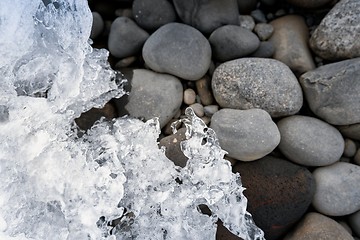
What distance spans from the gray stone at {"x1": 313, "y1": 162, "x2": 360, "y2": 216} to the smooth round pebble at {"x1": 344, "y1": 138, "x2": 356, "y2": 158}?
0.24ft

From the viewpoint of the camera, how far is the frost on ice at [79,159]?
180 centimetres

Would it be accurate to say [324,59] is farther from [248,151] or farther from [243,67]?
[248,151]

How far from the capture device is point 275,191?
1896 mm

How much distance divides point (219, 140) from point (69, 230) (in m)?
0.69

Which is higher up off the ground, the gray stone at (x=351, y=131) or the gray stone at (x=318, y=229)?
the gray stone at (x=351, y=131)

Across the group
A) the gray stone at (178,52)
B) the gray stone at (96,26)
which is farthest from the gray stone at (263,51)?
the gray stone at (96,26)

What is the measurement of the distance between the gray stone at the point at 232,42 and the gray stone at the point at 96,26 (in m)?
0.51

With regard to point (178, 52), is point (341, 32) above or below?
above

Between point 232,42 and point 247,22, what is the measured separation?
0.18 meters

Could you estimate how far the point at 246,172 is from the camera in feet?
6.27

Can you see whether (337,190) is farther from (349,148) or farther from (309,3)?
(309,3)

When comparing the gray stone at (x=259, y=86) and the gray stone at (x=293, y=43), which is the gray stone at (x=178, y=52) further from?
the gray stone at (x=293, y=43)

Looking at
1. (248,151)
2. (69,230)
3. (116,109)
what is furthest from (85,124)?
(248,151)

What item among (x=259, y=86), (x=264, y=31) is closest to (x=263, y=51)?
(x=264, y=31)
